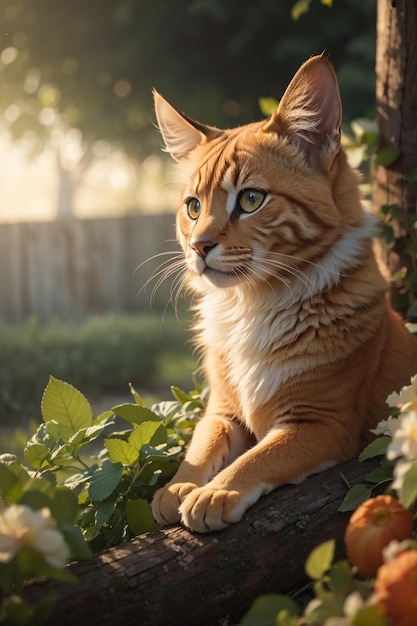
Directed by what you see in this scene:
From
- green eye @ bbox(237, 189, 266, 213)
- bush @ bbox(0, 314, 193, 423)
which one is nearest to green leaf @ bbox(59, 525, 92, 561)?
green eye @ bbox(237, 189, 266, 213)

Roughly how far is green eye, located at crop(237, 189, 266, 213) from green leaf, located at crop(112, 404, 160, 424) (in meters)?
0.75

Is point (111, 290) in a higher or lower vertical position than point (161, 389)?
higher

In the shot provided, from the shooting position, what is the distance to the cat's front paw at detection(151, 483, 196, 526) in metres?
2.15

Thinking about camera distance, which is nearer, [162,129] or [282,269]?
[282,269]

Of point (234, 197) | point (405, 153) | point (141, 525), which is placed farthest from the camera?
point (405, 153)

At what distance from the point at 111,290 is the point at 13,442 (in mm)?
5668

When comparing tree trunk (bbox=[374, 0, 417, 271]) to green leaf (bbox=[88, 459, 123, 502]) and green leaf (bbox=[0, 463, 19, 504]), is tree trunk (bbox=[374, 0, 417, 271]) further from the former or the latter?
green leaf (bbox=[0, 463, 19, 504])

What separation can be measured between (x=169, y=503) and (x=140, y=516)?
0.09 meters

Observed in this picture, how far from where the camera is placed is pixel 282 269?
2.48 metres

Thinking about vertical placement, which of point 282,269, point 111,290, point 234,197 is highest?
point 234,197

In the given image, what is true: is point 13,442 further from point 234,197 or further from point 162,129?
point 234,197

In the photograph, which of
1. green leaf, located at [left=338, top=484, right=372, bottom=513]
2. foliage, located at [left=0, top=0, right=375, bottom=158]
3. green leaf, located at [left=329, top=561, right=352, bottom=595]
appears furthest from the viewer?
foliage, located at [left=0, top=0, right=375, bottom=158]

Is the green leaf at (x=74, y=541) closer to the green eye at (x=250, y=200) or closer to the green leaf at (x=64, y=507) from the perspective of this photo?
the green leaf at (x=64, y=507)

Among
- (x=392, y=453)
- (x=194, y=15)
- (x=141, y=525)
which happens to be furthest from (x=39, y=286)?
(x=392, y=453)
